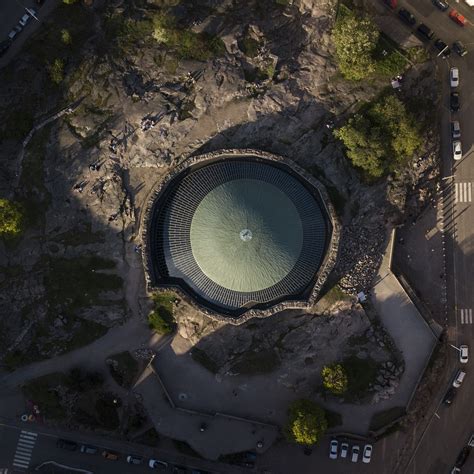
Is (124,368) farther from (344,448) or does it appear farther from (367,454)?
(367,454)

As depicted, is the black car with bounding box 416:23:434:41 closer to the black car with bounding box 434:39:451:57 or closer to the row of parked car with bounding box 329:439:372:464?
the black car with bounding box 434:39:451:57

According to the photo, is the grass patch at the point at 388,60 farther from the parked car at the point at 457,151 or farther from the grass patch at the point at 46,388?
the grass patch at the point at 46,388

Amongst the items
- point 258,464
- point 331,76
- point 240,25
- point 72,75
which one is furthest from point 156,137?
point 258,464

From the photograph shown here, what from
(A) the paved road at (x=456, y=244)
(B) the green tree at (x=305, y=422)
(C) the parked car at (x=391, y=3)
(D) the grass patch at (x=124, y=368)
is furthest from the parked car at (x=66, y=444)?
(C) the parked car at (x=391, y=3)

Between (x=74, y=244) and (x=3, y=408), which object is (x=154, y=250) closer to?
(x=74, y=244)


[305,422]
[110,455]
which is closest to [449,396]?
[305,422]
